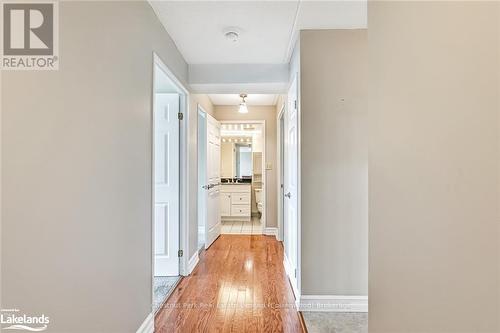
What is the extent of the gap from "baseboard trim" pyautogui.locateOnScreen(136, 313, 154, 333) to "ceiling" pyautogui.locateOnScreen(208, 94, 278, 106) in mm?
3385

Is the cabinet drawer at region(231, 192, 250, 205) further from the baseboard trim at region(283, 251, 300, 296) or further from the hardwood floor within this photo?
the baseboard trim at region(283, 251, 300, 296)

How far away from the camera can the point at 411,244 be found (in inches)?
36.4

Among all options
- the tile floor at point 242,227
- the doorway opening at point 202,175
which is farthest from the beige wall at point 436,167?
the tile floor at point 242,227

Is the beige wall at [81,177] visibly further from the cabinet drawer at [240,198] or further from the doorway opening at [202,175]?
the cabinet drawer at [240,198]

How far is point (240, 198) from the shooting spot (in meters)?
6.54

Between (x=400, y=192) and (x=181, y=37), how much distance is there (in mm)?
2329

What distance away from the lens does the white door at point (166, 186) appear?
3168mm

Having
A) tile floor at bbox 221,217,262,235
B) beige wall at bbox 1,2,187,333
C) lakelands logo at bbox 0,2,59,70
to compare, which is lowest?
tile floor at bbox 221,217,262,235

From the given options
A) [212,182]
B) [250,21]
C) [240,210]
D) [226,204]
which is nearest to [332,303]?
[250,21]

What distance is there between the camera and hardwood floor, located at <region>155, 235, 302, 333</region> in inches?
86.3

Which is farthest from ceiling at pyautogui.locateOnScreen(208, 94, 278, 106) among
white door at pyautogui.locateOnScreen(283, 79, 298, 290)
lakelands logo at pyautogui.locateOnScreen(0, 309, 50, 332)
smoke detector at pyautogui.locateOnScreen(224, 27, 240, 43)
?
lakelands logo at pyautogui.locateOnScreen(0, 309, 50, 332)

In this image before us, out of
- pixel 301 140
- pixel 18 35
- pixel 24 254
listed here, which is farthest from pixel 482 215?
pixel 301 140

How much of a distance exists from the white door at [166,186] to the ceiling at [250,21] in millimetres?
685

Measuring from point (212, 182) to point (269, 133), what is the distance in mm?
1440
